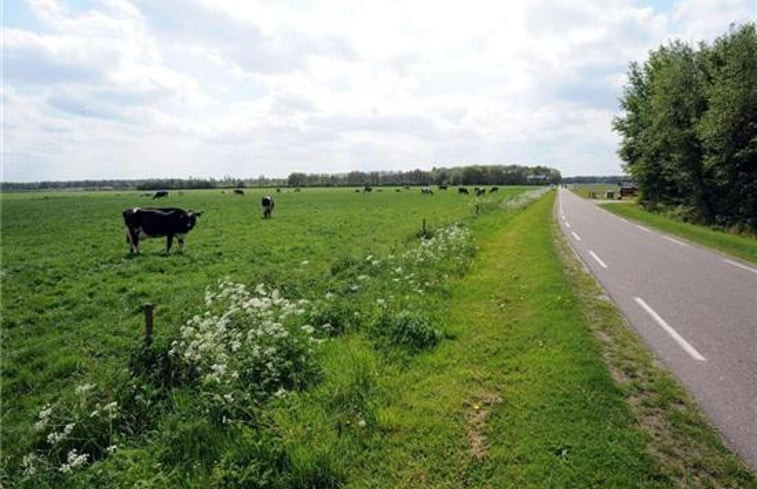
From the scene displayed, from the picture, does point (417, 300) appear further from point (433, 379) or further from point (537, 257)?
A: point (537, 257)

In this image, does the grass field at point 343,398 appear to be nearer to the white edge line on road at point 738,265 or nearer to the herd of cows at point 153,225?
the white edge line on road at point 738,265

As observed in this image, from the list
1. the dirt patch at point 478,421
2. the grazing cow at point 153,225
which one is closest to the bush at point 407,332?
the dirt patch at point 478,421

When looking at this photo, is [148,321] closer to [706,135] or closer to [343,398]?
[343,398]

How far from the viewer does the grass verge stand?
13.4 ft

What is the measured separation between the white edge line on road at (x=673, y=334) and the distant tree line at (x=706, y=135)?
16.1 m

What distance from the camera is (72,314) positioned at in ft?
34.7

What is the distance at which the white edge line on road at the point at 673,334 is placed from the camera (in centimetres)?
666

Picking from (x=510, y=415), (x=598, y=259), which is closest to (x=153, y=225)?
(x=598, y=259)

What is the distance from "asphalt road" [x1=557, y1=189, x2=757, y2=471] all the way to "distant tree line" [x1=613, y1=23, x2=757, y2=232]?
832 centimetres

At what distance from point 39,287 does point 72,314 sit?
3.77 metres

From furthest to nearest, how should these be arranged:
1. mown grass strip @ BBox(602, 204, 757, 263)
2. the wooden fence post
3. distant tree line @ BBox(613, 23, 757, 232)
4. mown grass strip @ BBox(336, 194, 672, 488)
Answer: distant tree line @ BBox(613, 23, 757, 232) < mown grass strip @ BBox(602, 204, 757, 263) < the wooden fence post < mown grass strip @ BBox(336, 194, 672, 488)

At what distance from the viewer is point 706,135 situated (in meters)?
23.5

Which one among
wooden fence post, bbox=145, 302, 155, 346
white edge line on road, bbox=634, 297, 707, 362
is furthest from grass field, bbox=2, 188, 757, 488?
white edge line on road, bbox=634, 297, 707, 362

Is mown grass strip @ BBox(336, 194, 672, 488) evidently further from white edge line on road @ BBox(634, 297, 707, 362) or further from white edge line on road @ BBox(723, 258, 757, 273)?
white edge line on road @ BBox(723, 258, 757, 273)
